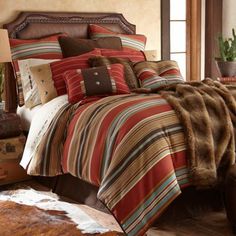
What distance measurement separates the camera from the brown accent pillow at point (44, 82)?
13.1 ft

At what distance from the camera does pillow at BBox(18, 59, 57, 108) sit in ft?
13.6

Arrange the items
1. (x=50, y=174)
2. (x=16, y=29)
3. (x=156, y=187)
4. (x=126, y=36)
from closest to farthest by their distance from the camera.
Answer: (x=156, y=187)
(x=50, y=174)
(x=16, y=29)
(x=126, y=36)

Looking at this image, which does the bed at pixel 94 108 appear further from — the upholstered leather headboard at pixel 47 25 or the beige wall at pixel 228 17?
the beige wall at pixel 228 17

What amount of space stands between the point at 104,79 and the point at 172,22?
2.34 m

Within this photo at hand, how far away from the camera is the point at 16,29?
4.52 meters

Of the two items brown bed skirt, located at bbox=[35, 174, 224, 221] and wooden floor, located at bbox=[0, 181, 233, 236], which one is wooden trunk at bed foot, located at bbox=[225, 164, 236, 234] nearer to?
wooden floor, located at bbox=[0, 181, 233, 236]

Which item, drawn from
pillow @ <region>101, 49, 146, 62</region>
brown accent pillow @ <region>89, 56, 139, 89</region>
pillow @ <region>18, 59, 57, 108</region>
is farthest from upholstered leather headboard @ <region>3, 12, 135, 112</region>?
brown accent pillow @ <region>89, 56, 139, 89</region>

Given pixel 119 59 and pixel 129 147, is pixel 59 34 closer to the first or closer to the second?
pixel 119 59

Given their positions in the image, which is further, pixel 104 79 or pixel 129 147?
pixel 104 79

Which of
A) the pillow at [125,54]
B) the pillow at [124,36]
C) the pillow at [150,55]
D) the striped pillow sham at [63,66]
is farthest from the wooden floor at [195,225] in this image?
the pillow at [124,36]

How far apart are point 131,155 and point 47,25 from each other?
2.23 metres

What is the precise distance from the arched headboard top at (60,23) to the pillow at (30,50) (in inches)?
5.7

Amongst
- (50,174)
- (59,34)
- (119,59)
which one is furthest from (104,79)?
(59,34)

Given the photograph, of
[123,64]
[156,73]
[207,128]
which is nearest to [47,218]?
[207,128]
